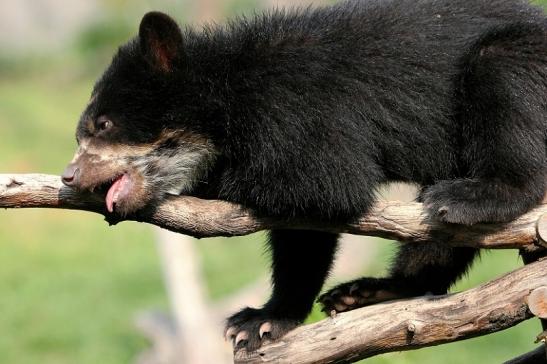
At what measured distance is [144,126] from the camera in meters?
5.54

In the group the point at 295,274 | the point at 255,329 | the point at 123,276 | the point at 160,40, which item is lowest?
the point at 255,329

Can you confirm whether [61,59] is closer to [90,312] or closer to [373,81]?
[90,312]

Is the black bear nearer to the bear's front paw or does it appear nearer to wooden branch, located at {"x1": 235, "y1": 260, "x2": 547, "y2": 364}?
the bear's front paw

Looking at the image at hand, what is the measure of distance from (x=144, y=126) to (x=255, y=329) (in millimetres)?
1401

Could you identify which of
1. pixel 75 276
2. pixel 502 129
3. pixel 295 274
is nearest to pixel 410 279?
pixel 295 274

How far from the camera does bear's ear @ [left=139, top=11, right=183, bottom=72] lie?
545 cm

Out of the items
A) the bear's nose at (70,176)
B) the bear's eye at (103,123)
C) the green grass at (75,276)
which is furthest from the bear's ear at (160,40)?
the green grass at (75,276)

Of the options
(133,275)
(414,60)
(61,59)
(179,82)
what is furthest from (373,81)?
(61,59)

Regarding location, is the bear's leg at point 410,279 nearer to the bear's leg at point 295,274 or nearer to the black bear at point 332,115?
the black bear at point 332,115

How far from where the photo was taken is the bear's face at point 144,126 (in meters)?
5.46

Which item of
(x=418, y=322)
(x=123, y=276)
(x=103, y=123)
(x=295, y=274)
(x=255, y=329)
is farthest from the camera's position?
(x=123, y=276)

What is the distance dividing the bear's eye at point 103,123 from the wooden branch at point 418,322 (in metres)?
1.60

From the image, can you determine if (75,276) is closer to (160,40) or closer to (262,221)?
(160,40)

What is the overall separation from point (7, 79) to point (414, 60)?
80.3ft
